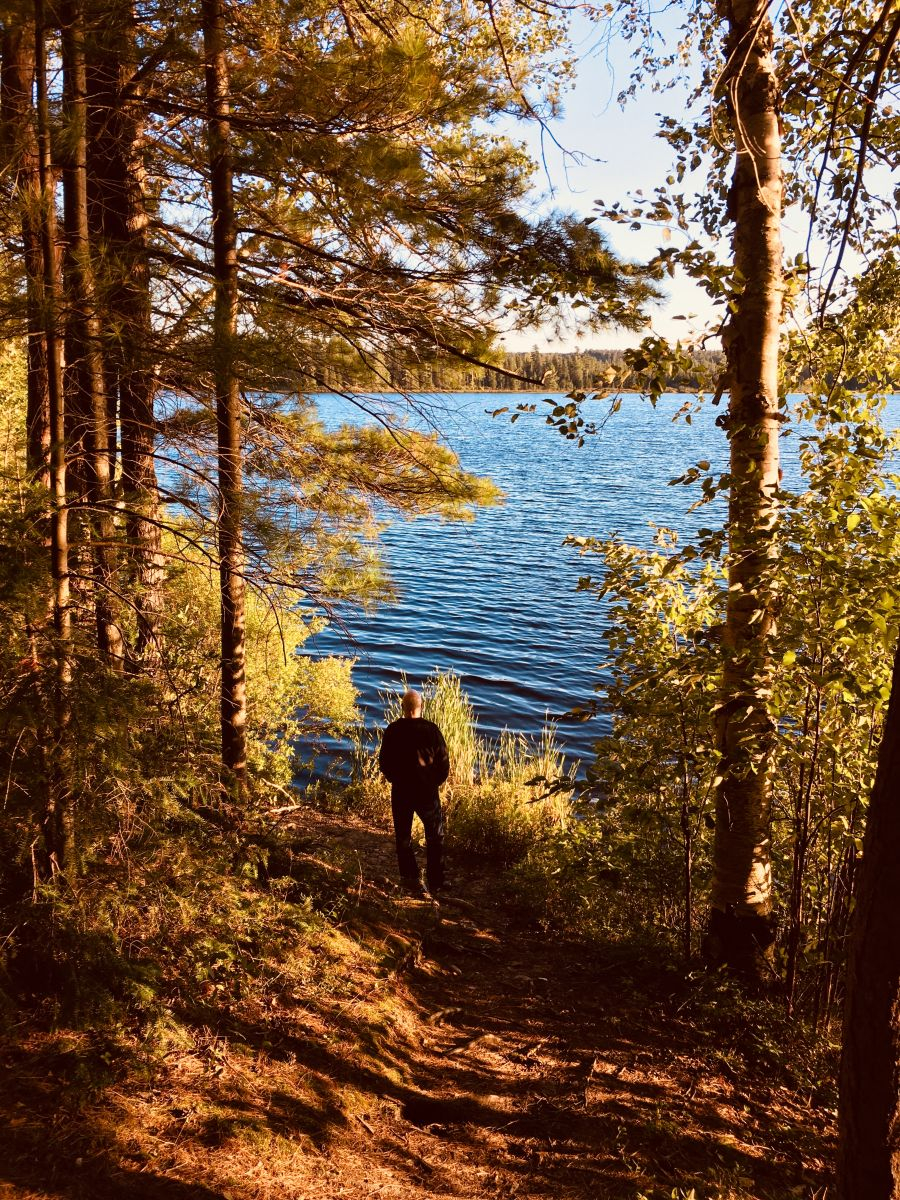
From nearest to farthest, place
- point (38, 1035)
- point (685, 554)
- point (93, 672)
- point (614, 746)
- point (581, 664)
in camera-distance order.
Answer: point (38, 1035) → point (93, 672) → point (685, 554) → point (614, 746) → point (581, 664)

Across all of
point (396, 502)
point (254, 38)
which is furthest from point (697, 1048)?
point (254, 38)

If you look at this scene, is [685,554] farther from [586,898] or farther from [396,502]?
[586,898]

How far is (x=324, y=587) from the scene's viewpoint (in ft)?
17.7

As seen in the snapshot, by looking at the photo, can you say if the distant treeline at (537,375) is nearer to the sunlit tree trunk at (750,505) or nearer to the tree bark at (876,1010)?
the sunlit tree trunk at (750,505)

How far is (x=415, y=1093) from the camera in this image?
3.98 metres

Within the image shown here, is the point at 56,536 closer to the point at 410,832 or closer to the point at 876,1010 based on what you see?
the point at 876,1010

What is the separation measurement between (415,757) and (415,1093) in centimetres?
274

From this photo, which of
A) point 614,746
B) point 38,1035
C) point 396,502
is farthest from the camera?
point 396,502

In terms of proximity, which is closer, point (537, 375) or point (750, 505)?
point (750, 505)

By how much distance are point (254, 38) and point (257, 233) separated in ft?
3.75

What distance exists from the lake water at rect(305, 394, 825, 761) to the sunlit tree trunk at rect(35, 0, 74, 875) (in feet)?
6.76

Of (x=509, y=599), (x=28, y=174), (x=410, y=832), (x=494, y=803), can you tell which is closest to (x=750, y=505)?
(x=410, y=832)

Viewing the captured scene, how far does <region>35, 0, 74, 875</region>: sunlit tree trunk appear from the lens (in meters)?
3.24

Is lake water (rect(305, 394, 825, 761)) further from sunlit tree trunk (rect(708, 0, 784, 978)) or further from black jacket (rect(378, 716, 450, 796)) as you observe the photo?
black jacket (rect(378, 716, 450, 796))
